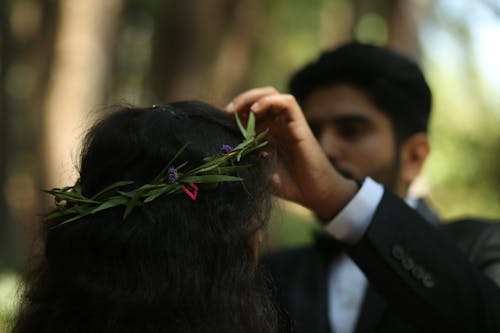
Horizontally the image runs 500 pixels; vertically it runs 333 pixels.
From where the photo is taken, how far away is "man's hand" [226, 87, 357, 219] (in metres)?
2.18

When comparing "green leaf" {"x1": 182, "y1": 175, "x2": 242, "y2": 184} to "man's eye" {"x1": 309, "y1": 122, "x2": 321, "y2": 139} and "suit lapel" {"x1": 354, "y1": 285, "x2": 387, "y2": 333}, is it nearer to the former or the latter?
"suit lapel" {"x1": 354, "y1": 285, "x2": 387, "y2": 333}

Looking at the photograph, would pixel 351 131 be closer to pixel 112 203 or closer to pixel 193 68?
pixel 112 203

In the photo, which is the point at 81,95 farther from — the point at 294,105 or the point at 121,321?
the point at 121,321

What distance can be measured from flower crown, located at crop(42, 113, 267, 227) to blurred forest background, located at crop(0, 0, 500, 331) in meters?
0.25

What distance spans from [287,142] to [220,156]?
→ 0.59 metres

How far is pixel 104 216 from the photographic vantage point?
1684 mm

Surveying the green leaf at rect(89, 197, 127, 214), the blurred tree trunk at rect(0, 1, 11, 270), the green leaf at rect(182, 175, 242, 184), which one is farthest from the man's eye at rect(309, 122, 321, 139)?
the blurred tree trunk at rect(0, 1, 11, 270)

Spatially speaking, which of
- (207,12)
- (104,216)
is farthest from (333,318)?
(207,12)

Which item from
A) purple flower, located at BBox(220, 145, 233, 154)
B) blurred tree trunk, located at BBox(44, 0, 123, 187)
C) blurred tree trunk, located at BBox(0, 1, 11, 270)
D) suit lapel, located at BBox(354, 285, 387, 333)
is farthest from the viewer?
blurred tree trunk, located at BBox(0, 1, 11, 270)

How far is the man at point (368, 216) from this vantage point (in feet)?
7.66

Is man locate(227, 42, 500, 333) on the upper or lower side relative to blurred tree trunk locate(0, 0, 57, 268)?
upper

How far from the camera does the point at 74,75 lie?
6.06m

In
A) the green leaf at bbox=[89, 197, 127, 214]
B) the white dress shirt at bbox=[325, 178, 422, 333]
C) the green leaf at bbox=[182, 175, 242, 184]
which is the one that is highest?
the green leaf at bbox=[182, 175, 242, 184]

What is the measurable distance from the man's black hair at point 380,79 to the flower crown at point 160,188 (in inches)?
65.7
